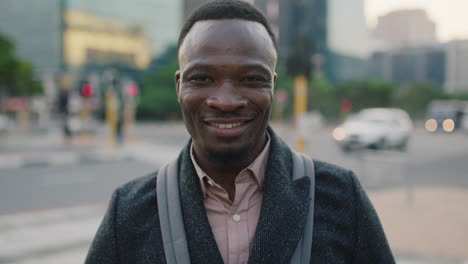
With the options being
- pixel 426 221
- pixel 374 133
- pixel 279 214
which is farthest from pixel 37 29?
pixel 279 214

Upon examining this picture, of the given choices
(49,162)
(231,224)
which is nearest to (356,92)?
(49,162)

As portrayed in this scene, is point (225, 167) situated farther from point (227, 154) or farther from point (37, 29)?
point (37, 29)

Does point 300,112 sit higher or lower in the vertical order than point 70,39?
lower

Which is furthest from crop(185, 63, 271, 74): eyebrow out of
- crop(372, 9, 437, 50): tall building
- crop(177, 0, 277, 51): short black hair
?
crop(372, 9, 437, 50): tall building

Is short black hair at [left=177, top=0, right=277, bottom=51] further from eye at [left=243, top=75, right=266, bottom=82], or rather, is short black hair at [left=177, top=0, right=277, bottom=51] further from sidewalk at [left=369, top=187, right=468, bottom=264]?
sidewalk at [left=369, top=187, right=468, bottom=264]

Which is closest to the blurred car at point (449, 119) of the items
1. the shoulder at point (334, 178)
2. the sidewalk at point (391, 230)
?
the sidewalk at point (391, 230)

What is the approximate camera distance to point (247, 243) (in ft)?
4.04

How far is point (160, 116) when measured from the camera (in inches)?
1748

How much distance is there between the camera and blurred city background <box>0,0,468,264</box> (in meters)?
5.99

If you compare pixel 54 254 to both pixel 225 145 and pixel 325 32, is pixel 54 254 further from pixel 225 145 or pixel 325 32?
pixel 325 32

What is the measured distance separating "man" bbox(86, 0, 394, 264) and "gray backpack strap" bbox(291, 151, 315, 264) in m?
0.02

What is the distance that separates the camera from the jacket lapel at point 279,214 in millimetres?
1180

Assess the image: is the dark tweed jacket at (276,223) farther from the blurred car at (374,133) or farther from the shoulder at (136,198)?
the blurred car at (374,133)

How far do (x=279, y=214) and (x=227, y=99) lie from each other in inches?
14.3
